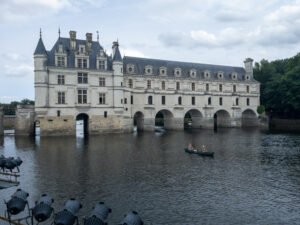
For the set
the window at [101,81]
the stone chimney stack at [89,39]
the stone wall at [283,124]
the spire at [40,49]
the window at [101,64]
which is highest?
the stone chimney stack at [89,39]

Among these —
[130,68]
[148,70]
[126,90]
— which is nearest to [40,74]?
[126,90]

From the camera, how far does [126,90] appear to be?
2763 inches

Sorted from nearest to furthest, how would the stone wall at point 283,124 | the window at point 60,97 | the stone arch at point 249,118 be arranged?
the window at point 60,97, the stone wall at point 283,124, the stone arch at point 249,118

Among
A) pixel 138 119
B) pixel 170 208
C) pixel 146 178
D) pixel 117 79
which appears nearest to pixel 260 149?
pixel 146 178

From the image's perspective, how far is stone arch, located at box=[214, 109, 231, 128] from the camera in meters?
86.9

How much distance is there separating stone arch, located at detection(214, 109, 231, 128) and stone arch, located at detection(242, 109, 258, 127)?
208 inches

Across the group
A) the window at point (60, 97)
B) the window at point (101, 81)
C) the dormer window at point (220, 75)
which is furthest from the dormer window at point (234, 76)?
the window at point (60, 97)

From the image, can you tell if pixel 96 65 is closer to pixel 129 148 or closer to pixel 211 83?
pixel 129 148

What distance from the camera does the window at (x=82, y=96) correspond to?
2509 inches

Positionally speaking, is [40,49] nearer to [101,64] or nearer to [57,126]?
[101,64]

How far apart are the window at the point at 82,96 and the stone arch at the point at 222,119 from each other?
37914 millimetres

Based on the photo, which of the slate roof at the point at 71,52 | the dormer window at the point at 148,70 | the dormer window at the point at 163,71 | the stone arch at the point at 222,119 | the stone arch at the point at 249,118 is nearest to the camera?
the slate roof at the point at 71,52

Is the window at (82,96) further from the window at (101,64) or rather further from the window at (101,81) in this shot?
the window at (101,64)

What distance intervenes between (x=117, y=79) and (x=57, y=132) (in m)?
15.0
